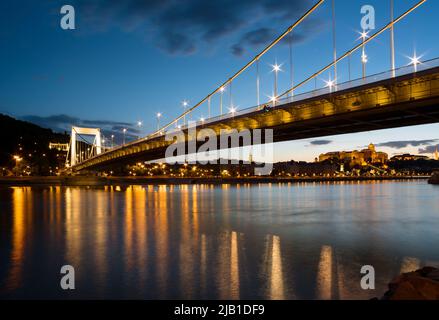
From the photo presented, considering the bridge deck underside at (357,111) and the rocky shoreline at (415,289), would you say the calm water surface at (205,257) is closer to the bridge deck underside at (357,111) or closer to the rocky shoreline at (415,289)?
the rocky shoreline at (415,289)

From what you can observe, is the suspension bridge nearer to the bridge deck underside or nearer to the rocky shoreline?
the bridge deck underside

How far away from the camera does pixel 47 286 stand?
9.20 m

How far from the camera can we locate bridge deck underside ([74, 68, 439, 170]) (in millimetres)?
22281

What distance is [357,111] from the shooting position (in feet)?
86.1

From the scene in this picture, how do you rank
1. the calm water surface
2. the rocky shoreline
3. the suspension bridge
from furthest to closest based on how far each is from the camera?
the suspension bridge < the calm water surface < the rocky shoreline

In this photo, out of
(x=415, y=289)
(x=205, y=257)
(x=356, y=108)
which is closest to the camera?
(x=415, y=289)

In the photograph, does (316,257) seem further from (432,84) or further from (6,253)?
(432,84)

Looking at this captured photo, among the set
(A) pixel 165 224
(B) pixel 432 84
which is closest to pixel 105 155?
(A) pixel 165 224

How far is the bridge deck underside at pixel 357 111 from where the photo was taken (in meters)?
22.3

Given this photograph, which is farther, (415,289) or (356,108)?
(356,108)

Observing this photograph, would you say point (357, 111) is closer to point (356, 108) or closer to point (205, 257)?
point (356, 108)

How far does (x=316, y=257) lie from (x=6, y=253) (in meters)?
10.2

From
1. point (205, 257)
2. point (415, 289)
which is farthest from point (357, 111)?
point (415, 289)

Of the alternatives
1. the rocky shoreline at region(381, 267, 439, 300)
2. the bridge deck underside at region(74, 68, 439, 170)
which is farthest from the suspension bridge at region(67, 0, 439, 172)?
the rocky shoreline at region(381, 267, 439, 300)
